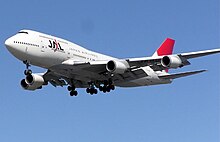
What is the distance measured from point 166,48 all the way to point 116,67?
48.5 ft

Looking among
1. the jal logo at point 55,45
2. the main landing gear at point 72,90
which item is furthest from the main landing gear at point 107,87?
the jal logo at point 55,45

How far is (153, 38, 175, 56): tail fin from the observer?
64.6 meters

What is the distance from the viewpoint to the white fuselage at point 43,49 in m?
49.2

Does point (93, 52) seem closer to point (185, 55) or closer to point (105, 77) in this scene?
point (105, 77)

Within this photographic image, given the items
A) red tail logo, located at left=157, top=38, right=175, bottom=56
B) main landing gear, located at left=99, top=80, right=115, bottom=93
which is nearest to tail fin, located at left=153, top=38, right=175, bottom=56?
red tail logo, located at left=157, top=38, right=175, bottom=56

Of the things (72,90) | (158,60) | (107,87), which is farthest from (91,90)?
(158,60)

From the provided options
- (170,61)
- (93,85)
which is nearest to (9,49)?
(93,85)

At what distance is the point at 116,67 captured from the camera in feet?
170

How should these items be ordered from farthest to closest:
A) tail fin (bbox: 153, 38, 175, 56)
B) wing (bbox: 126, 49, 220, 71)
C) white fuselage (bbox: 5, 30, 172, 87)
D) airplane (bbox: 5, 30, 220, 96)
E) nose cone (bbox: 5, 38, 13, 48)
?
1. tail fin (bbox: 153, 38, 175, 56)
2. wing (bbox: 126, 49, 220, 71)
3. airplane (bbox: 5, 30, 220, 96)
4. white fuselage (bbox: 5, 30, 172, 87)
5. nose cone (bbox: 5, 38, 13, 48)

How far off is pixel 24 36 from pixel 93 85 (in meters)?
9.86

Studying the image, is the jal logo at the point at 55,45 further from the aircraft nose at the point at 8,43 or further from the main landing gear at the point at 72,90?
the main landing gear at the point at 72,90

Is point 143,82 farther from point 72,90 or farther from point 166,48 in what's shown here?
point 166,48

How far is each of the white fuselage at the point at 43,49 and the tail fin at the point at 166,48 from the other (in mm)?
12601

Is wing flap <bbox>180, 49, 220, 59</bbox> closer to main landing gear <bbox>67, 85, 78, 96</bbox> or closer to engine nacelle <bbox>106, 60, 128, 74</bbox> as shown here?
engine nacelle <bbox>106, 60, 128, 74</bbox>
